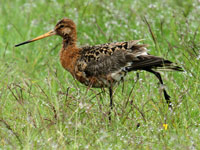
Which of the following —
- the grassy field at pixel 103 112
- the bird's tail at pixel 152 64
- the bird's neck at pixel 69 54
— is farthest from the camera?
the bird's neck at pixel 69 54

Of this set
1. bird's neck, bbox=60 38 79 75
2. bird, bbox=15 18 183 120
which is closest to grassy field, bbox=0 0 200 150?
bird, bbox=15 18 183 120

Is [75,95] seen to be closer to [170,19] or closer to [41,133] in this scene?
[41,133]

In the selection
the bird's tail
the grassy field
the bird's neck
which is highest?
the bird's neck

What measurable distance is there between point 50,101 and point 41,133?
51 centimetres

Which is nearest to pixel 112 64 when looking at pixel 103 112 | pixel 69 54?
pixel 69 54

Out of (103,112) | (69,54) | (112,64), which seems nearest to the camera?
(103,112)

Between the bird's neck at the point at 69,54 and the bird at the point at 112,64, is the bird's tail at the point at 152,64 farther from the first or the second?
the bird's neck at the point at 69,54

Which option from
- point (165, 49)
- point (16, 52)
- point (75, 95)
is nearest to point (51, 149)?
point (75, 95)

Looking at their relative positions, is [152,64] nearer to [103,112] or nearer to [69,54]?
[103,112]

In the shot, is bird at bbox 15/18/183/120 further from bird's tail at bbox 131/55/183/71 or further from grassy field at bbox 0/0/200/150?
grassy field at bbox 0/0/200/150

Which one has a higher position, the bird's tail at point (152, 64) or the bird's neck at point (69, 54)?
the bird's neck at point (69, 54)

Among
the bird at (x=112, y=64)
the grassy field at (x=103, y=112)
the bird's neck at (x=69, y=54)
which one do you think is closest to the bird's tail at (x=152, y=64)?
the bird at (x=112, y=64)

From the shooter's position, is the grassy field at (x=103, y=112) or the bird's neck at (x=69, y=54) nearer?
the grassy field at (x=103, y=112)

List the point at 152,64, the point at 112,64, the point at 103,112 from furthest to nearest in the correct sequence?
the point at 112,64
the point at 152,64
the point at 103,112
